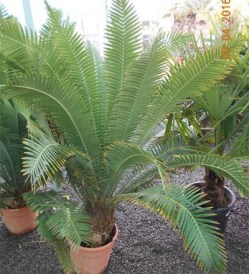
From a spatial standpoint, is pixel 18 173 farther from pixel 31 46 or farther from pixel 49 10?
pixel 49 10

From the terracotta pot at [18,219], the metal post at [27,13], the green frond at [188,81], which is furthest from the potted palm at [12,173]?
the metal post at [27,13]

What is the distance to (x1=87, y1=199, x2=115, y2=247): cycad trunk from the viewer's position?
57.8 inches

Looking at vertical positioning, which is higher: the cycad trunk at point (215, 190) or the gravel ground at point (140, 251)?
the cycad trunk at point (215, 190)

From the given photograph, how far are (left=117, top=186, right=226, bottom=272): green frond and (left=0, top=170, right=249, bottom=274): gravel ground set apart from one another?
514 millimetres

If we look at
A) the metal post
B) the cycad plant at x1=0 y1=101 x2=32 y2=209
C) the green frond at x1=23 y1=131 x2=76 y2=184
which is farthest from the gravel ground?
the metal post

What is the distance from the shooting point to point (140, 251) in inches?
68.8

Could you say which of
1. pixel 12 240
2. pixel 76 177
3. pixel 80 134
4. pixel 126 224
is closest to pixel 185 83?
pixel 80 134

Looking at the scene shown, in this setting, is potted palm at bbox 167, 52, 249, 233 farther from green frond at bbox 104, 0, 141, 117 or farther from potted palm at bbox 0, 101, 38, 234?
potted palm at bbox 0, 101, 38, 234

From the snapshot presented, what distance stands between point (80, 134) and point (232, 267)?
3.64 ft

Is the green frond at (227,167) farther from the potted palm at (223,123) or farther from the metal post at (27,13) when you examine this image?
the metal post at (27,13)

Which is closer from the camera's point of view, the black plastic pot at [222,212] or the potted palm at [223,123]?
the potted palm at [223,123]

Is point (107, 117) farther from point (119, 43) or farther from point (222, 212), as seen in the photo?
point (222, 212)

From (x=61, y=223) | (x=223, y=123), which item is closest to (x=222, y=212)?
(x=223, y=123)

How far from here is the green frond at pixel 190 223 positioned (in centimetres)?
113
